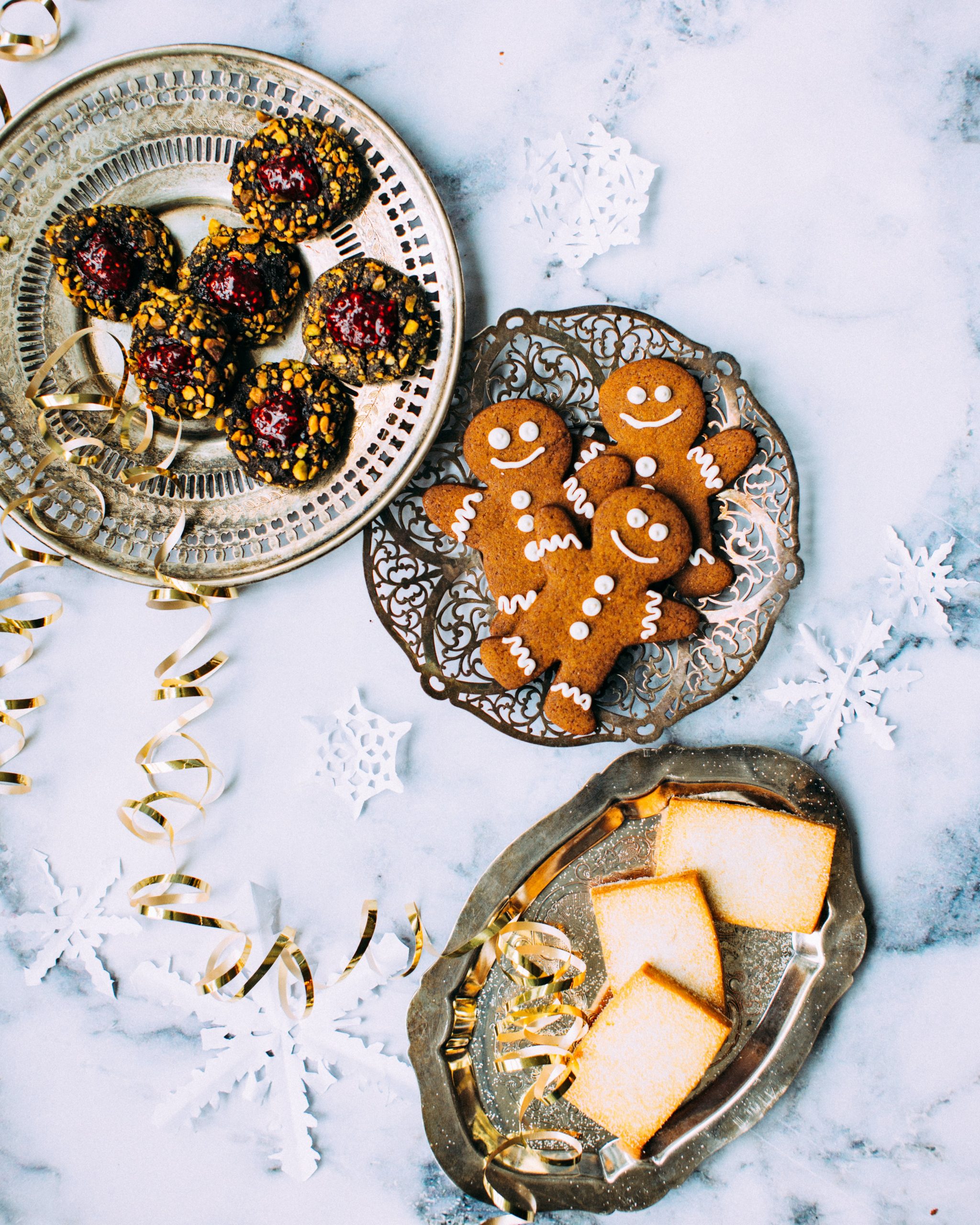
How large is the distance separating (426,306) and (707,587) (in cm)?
72

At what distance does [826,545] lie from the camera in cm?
156

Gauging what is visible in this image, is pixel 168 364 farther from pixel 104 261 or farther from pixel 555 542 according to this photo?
pixel 555 542

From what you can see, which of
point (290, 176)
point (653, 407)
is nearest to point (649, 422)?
point (653, 407)

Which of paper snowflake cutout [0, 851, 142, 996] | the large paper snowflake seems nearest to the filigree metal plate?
the large paper snowflake

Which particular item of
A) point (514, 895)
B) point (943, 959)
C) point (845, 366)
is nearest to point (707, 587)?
point (845, 366)

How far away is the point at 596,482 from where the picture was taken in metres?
1.43

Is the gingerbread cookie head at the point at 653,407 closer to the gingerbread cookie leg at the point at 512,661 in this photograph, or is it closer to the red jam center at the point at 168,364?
the gingerbread cookie leg at the point at 512,661

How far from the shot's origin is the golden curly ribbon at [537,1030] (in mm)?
1479

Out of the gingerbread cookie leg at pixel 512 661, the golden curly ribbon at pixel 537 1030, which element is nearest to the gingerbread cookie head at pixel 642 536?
the gingerbread cookie leg at pixel 512 661

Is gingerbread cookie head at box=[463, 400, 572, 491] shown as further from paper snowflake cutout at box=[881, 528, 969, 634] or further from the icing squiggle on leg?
paper snowflake cutout at box=[881, 528, 969, 634]

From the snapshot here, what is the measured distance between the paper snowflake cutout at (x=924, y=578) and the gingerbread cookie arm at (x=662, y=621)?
0.43 meters

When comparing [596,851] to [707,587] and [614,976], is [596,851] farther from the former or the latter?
[707,587]

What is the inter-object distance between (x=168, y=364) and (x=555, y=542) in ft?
2.47

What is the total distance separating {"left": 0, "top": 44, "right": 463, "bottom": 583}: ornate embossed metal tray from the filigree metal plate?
98 mm
